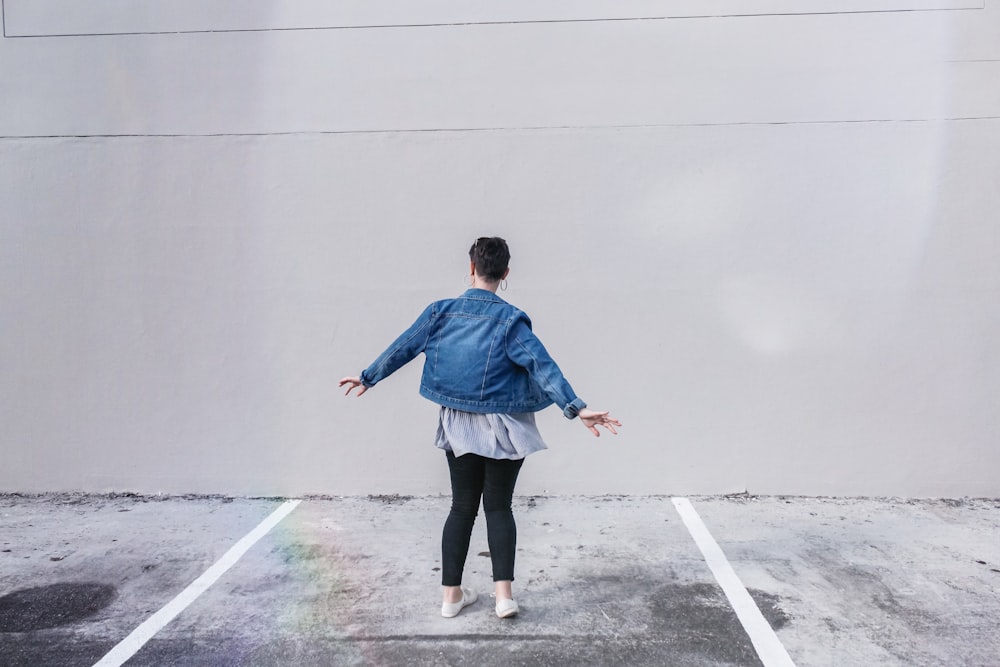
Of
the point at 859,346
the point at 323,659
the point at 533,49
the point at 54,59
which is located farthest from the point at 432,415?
the point at 54,59

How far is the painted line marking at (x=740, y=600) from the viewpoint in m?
2.68

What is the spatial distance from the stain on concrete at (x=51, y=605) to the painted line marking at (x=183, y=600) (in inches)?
12.8

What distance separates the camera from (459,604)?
3043mm

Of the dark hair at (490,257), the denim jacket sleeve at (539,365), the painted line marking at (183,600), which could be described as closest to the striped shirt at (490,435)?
the denim jacket sleeve at (539,365)

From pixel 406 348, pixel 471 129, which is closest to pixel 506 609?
pixel 406 348

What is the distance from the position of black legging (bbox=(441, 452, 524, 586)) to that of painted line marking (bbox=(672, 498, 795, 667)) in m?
1.02

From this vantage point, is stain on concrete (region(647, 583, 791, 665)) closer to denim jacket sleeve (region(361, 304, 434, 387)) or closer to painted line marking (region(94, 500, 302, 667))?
denim jacket sleeve (region(361, 304, 434, 387))

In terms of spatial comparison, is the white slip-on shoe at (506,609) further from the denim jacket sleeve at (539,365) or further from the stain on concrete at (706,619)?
the denim jacket sleeve at (539,365)

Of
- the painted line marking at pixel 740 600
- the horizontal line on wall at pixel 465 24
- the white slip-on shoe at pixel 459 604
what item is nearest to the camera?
the painted line marking at pixel 740 600

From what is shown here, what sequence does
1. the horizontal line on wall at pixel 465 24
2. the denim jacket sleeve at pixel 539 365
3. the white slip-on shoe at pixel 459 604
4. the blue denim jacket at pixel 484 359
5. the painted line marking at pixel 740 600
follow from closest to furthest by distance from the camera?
the painted line marking at pixel 740 600
the denim jacket sleeve at pixel 539 365
the blue denim jacket at pixel 484 359
the white slip-on shoe at pixel 459 604
the horizontal line on wall at pixel 465 24

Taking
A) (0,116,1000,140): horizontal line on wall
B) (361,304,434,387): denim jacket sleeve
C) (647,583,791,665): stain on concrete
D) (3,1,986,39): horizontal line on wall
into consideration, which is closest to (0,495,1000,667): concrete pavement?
(647,583,791,665): stain on concrete

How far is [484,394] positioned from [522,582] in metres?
1.10

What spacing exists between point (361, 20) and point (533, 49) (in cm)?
120

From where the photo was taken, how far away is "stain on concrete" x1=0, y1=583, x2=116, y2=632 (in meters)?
2.98
